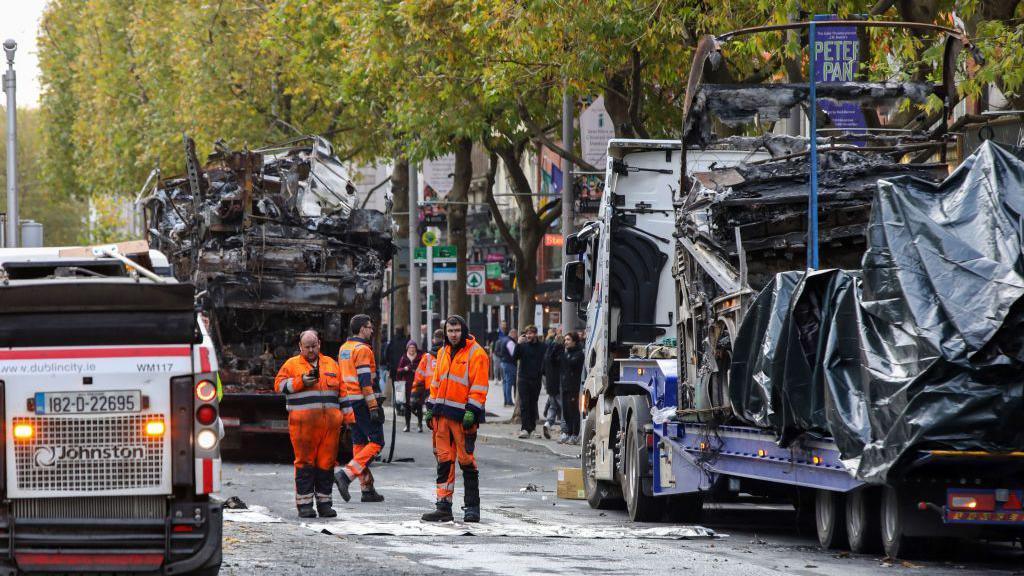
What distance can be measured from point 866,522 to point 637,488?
143 inches

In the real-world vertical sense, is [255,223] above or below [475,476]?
above

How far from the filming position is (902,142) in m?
15.3

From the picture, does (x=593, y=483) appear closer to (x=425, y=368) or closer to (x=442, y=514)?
(x=442, y=514)

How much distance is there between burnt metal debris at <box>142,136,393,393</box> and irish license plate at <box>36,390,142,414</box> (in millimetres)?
A: 12258

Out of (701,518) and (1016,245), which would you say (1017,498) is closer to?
(1016,245)

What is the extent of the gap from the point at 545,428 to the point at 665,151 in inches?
439

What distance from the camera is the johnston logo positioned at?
9.01 metres

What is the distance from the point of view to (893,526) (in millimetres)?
11648

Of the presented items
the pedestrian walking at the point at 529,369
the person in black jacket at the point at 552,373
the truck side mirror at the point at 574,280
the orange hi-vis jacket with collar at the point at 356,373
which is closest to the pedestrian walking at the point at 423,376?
the pedestrian walking at the point at 529,369

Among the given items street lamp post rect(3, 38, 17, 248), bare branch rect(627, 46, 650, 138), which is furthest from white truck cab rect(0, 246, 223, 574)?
street lamp post rect(3, 38, 17, 248)

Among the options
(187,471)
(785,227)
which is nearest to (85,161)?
(785,227)

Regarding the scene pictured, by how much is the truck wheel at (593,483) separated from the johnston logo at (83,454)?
8644 mm

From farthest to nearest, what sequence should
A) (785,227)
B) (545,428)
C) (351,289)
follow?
(545,428), (351,289), (785,227)

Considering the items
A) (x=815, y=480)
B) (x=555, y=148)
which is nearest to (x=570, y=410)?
(x=555, y=148)
